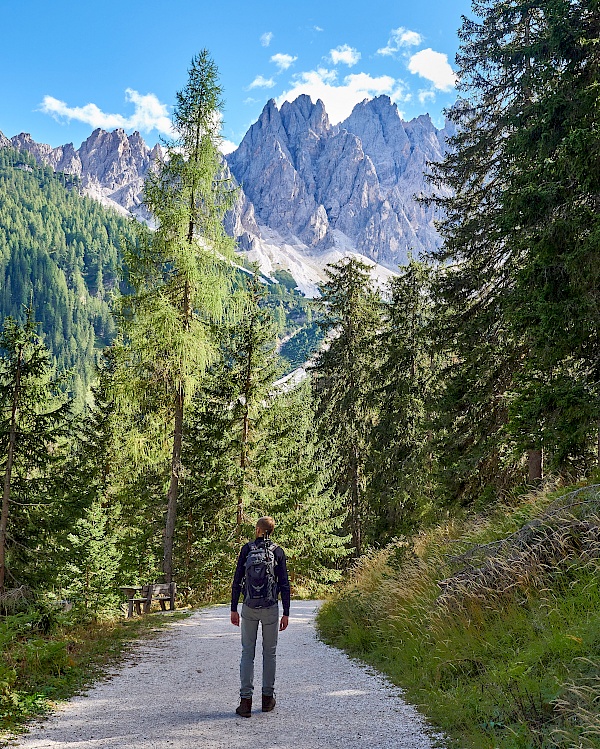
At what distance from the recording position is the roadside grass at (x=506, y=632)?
12.9 feet

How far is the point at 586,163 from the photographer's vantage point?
840cm

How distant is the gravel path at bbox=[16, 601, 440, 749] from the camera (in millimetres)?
4520

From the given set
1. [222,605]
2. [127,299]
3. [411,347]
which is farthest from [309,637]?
[411,347]

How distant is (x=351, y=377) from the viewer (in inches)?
1017

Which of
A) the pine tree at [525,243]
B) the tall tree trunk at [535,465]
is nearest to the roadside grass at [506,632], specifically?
the pine tree at [525,243]

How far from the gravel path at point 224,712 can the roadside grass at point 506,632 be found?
0.42 metres

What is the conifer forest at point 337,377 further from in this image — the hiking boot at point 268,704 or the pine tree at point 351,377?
the hiking boot at point 268,704

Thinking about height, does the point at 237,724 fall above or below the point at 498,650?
below

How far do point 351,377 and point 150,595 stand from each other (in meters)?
13.7

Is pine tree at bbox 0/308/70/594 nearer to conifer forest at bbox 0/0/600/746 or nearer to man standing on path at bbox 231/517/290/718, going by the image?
conifer forest at bbox 0/0/600/746

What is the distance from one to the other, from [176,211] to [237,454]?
9856 millimetres

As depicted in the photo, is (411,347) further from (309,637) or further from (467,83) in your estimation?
(309,637)

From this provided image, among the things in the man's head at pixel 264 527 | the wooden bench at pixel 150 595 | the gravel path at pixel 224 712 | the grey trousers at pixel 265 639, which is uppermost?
the man's head at pixel 264 527

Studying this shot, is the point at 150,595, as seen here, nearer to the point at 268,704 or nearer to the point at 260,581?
the point at 268,704
